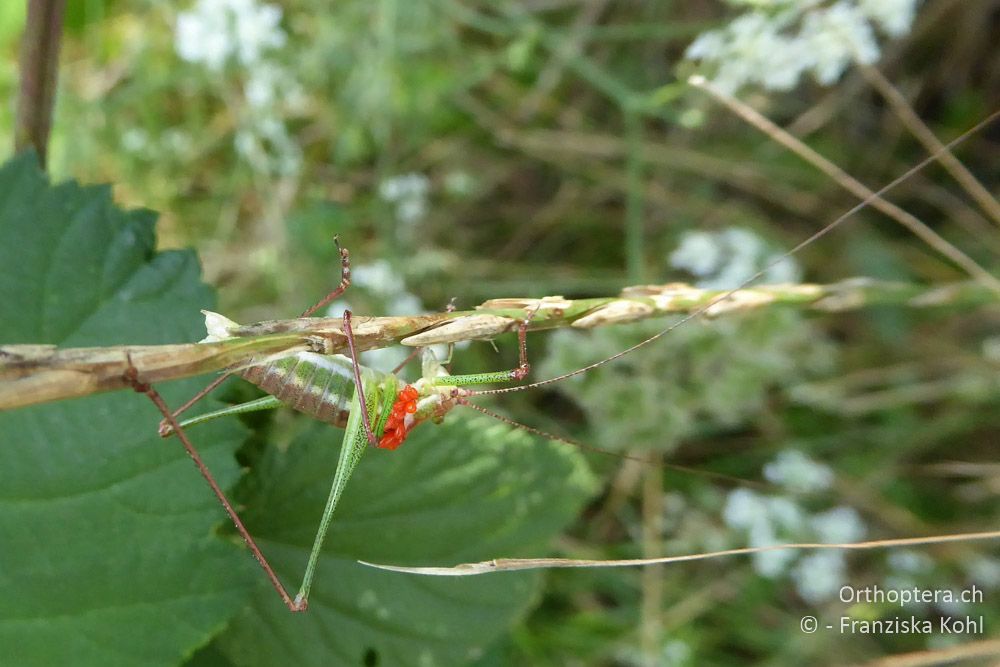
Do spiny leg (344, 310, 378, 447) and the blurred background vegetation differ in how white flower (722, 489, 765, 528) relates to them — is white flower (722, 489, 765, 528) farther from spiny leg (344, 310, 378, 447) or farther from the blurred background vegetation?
spiny leg (344, 310, 378, 447)

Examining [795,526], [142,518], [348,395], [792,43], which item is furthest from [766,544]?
[142,518]

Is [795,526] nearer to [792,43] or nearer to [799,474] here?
[799,474]

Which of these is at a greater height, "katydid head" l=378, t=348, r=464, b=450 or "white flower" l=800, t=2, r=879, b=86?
"white flower" l=800, t=2, r=879, b=86

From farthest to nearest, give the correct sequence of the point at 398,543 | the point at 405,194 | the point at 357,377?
the point at 405,194, the point at 398,543, the point at 357,377

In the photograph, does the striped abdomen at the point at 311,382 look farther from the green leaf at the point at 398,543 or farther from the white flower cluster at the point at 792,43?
the white flower cluster at the point at 792,43

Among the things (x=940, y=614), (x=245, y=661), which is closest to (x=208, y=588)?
(x=245, y=661)

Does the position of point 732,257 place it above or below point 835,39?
below

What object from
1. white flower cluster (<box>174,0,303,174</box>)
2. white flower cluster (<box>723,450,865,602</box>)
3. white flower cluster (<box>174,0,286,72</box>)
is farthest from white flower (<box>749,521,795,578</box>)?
white flower cluster (<box>174,0,286,72</box>)
